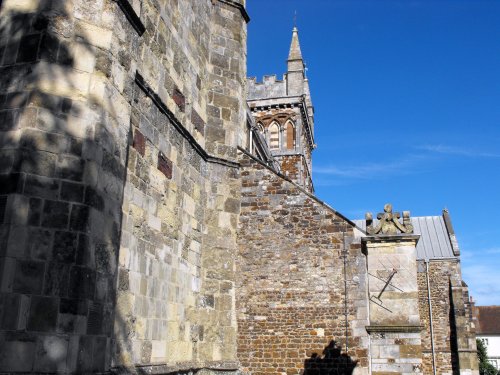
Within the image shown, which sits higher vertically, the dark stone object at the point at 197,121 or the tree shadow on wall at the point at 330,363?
the dark stone object at the point at 197,121

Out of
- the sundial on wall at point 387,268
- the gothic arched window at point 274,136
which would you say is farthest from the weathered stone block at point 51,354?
the gothic arched window at point 274,136

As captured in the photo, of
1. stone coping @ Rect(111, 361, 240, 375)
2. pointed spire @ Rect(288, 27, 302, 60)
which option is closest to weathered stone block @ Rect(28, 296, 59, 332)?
stone coping @ Rect(111, 361, 240, 375)

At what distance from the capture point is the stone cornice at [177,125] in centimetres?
665

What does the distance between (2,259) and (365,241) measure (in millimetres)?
7294

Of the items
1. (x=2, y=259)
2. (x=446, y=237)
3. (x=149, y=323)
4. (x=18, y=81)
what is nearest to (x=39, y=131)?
(x=18, y=81)

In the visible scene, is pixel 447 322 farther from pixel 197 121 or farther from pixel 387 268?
pixel 197 121

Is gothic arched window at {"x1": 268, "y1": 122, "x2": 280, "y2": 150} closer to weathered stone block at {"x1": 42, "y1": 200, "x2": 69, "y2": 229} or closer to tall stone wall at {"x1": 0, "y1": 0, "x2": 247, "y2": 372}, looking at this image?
tall stone wall at {"x1": 0, "y1": 0, "x2": 247, "y2": 372}

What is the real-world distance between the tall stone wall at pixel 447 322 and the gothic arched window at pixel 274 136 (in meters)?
14.7

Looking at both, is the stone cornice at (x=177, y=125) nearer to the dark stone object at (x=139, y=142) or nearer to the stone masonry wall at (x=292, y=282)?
the dark stone object at (x=139, y=142)

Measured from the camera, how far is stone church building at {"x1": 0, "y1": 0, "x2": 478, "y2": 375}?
14.7 feet

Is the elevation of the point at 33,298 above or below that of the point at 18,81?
below

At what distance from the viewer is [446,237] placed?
26.1m

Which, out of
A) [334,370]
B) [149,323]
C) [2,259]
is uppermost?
[2,259]

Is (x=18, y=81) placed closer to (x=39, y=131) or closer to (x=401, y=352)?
(x=39, y=131)
